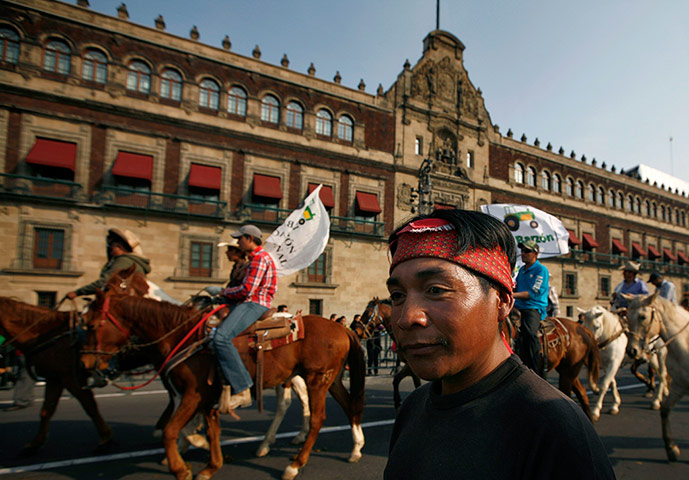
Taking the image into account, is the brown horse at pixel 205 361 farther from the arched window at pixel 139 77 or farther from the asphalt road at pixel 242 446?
the arched window at pixel 139 77

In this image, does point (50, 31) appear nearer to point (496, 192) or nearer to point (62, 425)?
point (62, 425)

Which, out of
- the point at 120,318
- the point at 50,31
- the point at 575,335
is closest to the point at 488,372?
the point at 120,318

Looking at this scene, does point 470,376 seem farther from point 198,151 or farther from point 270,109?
point 270,109

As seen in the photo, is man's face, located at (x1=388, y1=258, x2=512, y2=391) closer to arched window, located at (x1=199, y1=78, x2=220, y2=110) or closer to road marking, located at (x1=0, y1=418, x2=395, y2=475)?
road marking, located at (x1=0, y1=418, x2=395, y2=475)

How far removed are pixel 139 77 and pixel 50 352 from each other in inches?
748

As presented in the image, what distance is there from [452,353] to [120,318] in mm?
4697

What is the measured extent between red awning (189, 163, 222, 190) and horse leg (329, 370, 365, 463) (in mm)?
17213

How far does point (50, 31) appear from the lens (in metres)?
18.2

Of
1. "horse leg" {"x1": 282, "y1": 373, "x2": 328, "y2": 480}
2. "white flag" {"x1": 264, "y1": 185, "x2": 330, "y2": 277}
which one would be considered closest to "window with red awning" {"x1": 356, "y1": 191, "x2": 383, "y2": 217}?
"white flag" {"x1": 264, "y1": 185, "x2": 330, "y2": 277}

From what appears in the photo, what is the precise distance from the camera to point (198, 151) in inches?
825

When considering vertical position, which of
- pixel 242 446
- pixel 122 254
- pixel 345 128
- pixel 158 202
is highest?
pixel 345 128

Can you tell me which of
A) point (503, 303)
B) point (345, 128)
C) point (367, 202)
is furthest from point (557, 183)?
point (503, 303)

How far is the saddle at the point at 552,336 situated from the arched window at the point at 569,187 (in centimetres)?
3444

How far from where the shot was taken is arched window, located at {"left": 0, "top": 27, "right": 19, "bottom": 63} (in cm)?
1752
